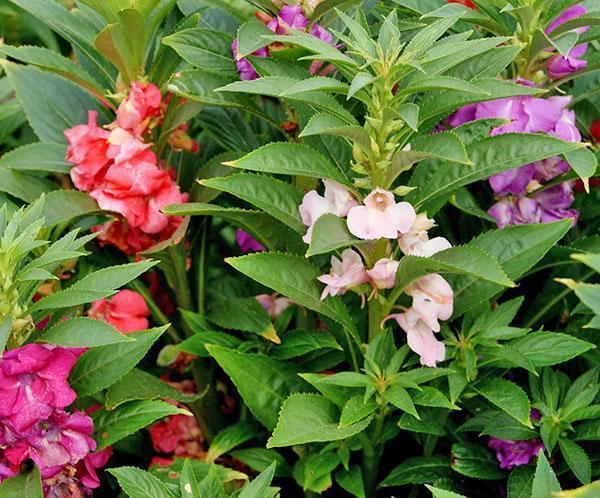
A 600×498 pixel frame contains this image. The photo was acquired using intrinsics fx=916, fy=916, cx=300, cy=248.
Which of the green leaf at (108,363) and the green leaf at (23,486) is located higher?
the green leaf at (108,363)

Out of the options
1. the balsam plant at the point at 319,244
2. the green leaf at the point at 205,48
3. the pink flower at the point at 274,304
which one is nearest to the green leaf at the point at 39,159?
the balsam plant at the point at 319,244

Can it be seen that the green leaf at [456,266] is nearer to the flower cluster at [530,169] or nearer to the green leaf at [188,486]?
the flower cluster at [530,169]

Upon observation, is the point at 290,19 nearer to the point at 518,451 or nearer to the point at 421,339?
the point at 421,339

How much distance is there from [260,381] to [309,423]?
17 cm

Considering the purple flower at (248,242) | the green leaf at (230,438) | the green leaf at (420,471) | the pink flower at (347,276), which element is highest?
the pink flower at (347,276)

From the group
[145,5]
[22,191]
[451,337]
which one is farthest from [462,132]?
[22,191]

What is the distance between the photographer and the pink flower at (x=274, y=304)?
1688 millimetres

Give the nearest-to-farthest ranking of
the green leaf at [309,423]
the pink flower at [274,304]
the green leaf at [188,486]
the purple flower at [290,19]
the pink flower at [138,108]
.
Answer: the green leaf at [188,486], the green leaf at [309,423], the purple flower at [290,19], the pink flower at [138,108], the pink flower at [274,304]

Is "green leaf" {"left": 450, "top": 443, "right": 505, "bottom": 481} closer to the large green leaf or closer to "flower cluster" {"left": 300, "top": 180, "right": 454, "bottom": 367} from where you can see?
"flower cluster" {"left": 300, "top": 180, "right": 454, "bottom": 367}

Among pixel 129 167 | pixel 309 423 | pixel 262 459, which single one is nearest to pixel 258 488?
pixel 309 423

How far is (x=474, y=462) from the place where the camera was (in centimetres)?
152

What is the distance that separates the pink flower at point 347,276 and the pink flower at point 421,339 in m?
0.09

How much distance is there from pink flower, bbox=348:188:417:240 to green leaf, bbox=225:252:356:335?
0.53 feet

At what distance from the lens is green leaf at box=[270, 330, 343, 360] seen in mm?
1550
